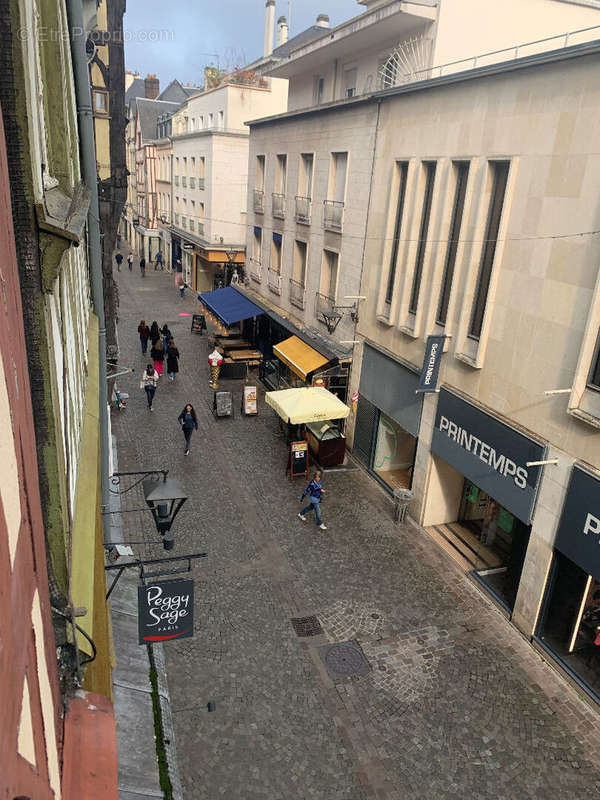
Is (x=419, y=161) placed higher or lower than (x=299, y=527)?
higher

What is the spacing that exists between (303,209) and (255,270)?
7221mm

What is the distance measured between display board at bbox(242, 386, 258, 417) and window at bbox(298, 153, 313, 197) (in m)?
7.47

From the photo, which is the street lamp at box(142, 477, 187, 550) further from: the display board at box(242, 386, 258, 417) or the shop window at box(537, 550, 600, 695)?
the display board at box(242, 386, 258, 417)

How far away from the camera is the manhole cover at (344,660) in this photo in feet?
34.2

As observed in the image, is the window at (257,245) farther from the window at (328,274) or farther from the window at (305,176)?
the window at (328,274)

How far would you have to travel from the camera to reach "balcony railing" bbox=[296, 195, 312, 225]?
2162 cm

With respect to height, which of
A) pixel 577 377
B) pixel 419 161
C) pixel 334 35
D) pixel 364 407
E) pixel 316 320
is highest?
pixel 334 35

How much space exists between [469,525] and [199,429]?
31.3ft

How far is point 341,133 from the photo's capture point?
18812 mm

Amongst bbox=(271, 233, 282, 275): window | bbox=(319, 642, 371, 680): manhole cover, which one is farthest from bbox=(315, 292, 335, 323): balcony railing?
bbox=(319, 642, 371, 680): manhole cover

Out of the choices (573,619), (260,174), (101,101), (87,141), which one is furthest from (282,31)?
(573,619)

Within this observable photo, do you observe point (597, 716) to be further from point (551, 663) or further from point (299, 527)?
point (299, 527)

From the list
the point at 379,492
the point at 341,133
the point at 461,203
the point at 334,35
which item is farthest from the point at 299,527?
the point at 334,35

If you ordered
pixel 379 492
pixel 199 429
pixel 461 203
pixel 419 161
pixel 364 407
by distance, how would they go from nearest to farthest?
pixel 461 203 < pixel 419 161 < pixel 379 492 < pixel 364 407 < pixel 199 429
